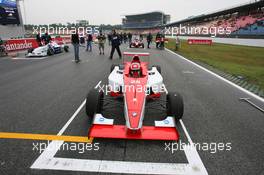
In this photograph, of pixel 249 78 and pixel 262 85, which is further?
pixel 249 78

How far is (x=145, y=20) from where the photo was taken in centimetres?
14038

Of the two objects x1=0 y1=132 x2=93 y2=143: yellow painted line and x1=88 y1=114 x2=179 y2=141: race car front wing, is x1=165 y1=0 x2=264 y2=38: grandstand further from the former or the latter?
x1=0 y1=132 x2=93 y2=143: yellow painted line

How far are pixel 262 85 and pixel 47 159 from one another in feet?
25.6

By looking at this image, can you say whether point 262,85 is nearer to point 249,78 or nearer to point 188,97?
point 249,78

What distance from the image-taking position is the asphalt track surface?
3295 millimetres

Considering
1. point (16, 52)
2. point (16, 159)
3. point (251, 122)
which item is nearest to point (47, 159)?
point (16, 159)

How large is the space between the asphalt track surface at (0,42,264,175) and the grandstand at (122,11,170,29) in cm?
12765

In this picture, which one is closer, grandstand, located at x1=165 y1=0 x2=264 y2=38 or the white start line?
the white start line

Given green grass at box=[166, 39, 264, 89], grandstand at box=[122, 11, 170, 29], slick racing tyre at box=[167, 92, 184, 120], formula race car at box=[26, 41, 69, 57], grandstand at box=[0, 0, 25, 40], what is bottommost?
slick racing tyre at box=[167, 92, 184, 120]

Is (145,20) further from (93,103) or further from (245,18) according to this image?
(93,103)

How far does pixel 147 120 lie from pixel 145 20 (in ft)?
469

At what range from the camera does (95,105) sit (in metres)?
4.36

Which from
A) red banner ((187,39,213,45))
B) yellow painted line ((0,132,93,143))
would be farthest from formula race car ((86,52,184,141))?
red banner ((187,39,213,45))

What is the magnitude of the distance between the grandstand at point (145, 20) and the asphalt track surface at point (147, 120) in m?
128
